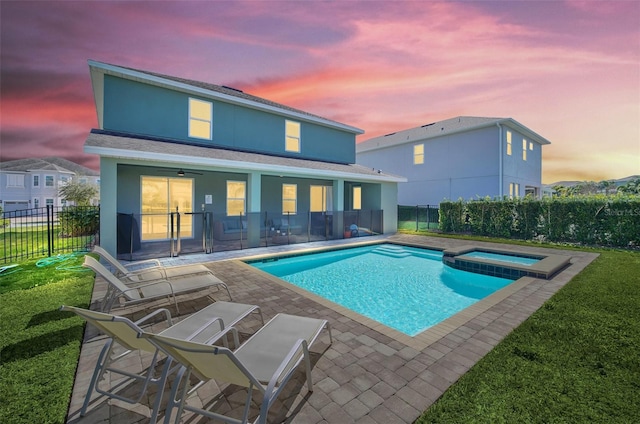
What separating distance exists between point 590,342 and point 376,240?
33.5 feet

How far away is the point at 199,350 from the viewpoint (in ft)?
6.45

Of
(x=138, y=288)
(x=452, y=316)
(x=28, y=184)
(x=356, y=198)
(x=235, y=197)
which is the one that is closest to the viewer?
(x=452, y=316)

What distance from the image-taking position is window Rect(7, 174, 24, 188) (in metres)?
40.5

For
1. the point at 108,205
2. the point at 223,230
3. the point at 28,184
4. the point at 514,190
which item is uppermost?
the point at 28,184

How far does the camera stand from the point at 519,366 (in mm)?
3203

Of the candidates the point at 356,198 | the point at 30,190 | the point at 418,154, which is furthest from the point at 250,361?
the point at 30,190

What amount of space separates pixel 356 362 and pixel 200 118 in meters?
12.7

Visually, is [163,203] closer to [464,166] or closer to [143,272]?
[143,272]

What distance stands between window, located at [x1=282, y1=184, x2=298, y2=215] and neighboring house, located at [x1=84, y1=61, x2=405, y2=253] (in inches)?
2.3

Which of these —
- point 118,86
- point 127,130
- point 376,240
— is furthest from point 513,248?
point 118,86

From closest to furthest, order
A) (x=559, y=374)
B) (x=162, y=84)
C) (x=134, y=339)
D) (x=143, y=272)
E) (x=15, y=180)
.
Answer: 1. (x=134, y=339)
2. (x=559, y=374)
3. (x=143, y=272)
4. (x=162, y=84)
5. (x=15, y=180)

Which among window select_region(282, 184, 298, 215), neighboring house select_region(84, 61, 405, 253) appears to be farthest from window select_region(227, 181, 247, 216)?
window select_region(282, 184, 298, 215)

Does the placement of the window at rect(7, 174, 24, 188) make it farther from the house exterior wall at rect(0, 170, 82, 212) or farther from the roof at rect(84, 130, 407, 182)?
the roof at rect(84, 130, 407, 182)

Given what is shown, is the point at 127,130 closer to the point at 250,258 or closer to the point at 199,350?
the point at 250,258
